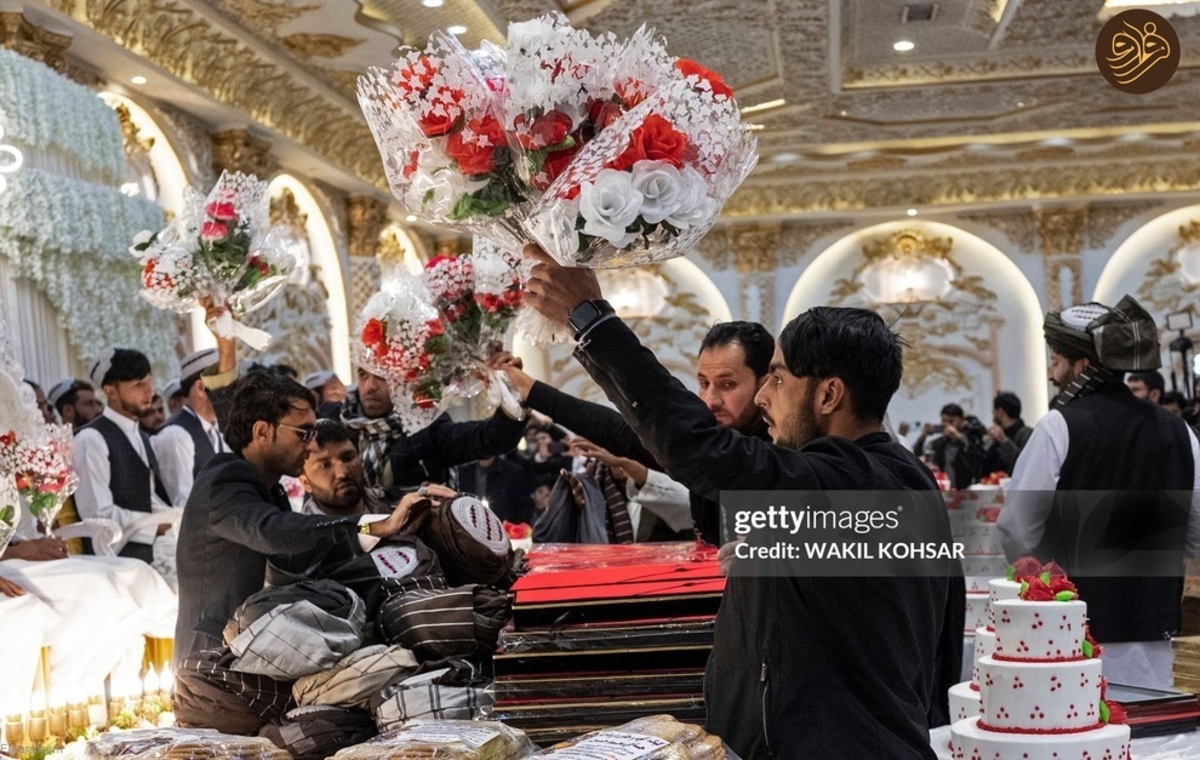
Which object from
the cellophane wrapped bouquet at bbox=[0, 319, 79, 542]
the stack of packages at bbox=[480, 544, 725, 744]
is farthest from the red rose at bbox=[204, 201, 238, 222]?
the stack of packages at bbox=[480, 544, 725, 744]

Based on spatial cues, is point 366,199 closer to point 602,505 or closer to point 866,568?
point 602,505

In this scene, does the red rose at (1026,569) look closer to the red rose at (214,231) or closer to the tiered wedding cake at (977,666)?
the tiered wedding cake at (977,666)

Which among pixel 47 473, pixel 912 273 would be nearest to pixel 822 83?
pixel 912 273

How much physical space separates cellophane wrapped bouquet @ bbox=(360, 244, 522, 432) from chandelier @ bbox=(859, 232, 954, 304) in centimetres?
1328

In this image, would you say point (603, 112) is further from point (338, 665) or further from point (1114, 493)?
point (1114, 493)

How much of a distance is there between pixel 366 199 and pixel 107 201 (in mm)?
5972

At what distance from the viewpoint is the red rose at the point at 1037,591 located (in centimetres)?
223

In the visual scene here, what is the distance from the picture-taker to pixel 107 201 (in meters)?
7.59

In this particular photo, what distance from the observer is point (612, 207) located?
6.02 ft

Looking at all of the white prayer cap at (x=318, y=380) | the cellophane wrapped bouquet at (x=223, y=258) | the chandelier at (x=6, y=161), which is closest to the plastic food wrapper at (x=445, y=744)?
the cellophane wrapped bouquet at (x=223, y=258)

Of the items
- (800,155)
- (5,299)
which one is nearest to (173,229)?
(5,299)

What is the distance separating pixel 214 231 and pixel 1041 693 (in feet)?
11.6

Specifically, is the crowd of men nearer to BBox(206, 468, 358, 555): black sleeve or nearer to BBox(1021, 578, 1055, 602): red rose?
BBox(206, 468, 358, 555): black sleeve

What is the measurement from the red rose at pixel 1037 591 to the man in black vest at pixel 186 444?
492 centimetres
